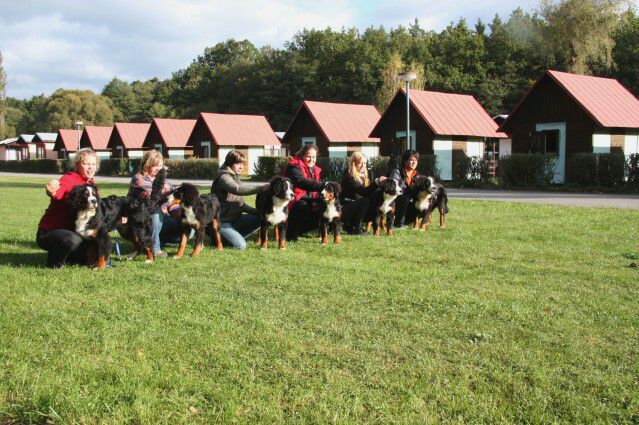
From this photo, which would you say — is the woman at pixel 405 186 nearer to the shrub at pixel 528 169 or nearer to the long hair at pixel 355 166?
the long hair at pixel 355 166

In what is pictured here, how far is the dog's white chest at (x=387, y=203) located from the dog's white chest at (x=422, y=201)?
87 cm

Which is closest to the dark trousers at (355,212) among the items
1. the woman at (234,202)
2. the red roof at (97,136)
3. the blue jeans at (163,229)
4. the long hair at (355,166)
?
the long hair at (355,166)

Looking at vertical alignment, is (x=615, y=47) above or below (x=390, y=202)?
above

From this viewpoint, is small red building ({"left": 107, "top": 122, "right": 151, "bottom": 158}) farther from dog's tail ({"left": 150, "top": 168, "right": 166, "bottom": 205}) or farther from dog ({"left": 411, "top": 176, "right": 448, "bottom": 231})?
dog's tail ({"left": 150, "top": 168, "right": 166, "bottom": 205})

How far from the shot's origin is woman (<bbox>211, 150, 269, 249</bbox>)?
8.14 m

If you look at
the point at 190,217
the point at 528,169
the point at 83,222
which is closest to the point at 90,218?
the point at 83,222

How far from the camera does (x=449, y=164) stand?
29875mm

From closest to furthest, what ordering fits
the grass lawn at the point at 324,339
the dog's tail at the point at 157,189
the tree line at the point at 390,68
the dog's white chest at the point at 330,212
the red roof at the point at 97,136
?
the grass lawn at the point at 324,339, the dog's tail at the point at 157,189, the dog's white chest at the point at 330,212, the tree line at the point at 390,68, the red roof at the point at 97,136

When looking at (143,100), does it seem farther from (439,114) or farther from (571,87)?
(571,87)

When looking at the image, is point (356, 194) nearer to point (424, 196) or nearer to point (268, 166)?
point (424, 196)

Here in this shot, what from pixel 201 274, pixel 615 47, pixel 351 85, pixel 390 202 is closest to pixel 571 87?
pixel 390 202

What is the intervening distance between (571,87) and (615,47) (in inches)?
1321

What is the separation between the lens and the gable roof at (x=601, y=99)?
81.3ft

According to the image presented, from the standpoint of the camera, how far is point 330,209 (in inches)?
336
